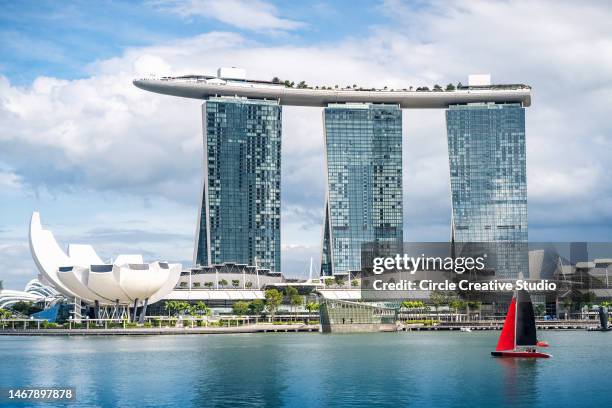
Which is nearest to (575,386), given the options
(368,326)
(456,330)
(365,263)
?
(368,326)

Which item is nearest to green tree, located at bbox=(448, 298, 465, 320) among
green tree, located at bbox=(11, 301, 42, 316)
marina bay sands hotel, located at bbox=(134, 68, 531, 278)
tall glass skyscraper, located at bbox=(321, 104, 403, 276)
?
marina bay sands hotel, located at bbox=(134, 68, 531, 278)

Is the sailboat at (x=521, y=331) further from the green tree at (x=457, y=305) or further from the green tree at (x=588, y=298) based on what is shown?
the green tree at (x=588, y=298)

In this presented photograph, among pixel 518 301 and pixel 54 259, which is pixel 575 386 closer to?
pixel 518 301

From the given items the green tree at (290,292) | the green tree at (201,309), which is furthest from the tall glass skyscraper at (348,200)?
the green tree at (201,309)

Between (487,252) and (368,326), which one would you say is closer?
(368,326)

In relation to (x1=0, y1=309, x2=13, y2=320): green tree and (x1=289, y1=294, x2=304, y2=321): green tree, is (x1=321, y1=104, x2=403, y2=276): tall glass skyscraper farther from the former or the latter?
(x1=0, y1=309, x2=13, y2=320): green tree
